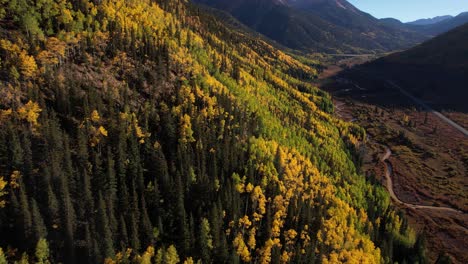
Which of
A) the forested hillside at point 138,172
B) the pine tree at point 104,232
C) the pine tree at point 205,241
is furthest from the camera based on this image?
the pine tree at point 205,241

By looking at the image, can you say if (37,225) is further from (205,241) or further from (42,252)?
(205,241)

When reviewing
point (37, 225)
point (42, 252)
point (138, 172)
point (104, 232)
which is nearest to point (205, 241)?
point (104, 232)

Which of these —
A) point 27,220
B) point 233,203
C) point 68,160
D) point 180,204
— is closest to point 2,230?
→ point 27,220

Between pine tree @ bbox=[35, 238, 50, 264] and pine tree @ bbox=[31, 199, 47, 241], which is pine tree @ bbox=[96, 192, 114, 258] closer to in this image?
pine tree @ bbox=[35, 238, 50, 264]

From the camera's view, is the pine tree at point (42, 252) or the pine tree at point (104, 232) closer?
the pine tree at point (42, 252)

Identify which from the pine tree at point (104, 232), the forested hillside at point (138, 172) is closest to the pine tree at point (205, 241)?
the forested hillside at point (138, 172)

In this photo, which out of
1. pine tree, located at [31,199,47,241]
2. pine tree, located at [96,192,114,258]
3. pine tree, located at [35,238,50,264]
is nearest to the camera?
pine tree, located at [35,238,50,264]

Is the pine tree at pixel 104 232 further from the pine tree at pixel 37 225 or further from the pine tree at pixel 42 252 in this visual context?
the pine tree at pixel 37 225

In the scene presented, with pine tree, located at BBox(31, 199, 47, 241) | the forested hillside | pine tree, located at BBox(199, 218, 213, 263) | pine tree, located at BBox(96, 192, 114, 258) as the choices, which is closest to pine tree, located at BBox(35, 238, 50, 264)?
the forested hillside

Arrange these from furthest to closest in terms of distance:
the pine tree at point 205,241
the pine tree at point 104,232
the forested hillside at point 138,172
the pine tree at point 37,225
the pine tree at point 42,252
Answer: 1. the pine tree at point 205,241
2. the forested hillside at point 138,172
3. the pine tree at point 104,232
4. the pine tree at point 37,225
5. the pine tree at point 42,252

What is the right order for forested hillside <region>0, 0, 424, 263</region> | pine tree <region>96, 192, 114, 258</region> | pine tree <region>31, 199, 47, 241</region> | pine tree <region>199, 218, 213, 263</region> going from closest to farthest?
pine tree <region>31, 199, 47, 241</region>, pine tree <region>96, 192, 114, 258</region>, forested hillside <region>0, 0, 424, 263</region>, pine tree <region>199, 218, 213, 263</region>
